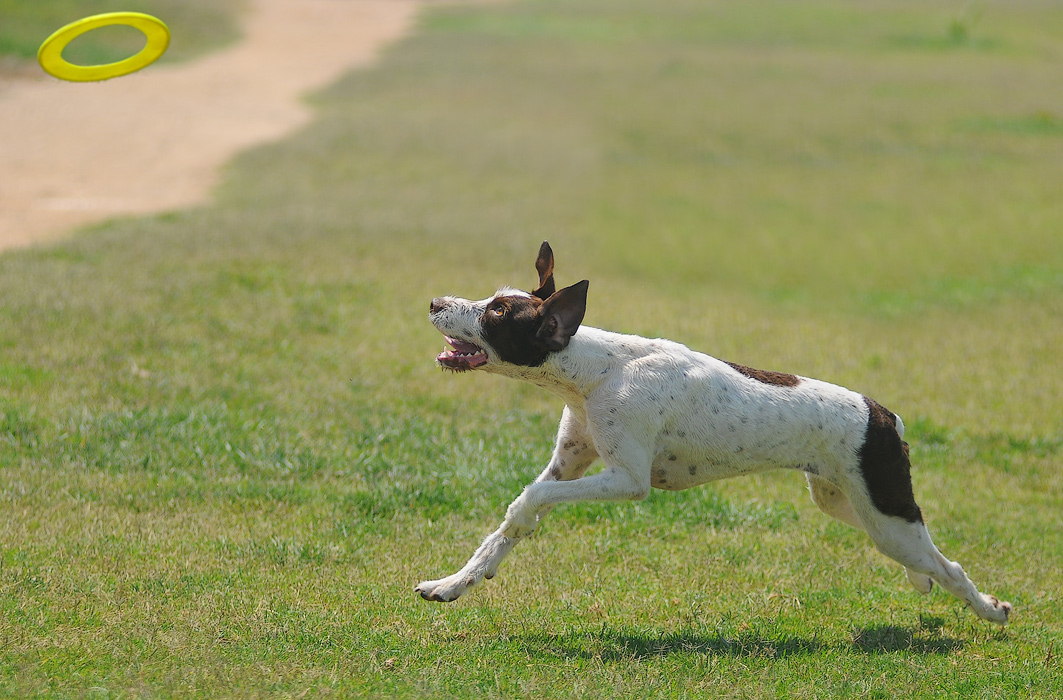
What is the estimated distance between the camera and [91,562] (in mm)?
6562

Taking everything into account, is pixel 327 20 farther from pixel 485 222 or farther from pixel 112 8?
pixel 485 222

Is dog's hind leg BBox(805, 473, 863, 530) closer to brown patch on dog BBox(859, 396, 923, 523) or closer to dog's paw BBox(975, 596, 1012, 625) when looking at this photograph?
brown patch on dog BBox(859, 396, 923, 523)

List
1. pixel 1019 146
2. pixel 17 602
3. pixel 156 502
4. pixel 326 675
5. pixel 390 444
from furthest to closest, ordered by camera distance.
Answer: pixel 1019 146 < pixel 390 444 < pixel 156 502 < pixel 17 602 < pixel 326 675

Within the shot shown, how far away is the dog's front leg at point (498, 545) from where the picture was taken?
19.7 ft

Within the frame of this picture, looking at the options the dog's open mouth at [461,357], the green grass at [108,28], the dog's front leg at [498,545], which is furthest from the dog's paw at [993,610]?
the green grass at [108,28]

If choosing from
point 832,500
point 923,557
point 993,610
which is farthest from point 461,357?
point 993,610

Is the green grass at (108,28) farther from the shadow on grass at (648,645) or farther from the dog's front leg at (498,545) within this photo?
the shadow on grass at (648,645)

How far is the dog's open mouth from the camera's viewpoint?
19.5 feet

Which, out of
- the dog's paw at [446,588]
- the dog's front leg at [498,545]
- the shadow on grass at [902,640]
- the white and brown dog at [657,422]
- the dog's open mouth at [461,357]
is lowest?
the shadow on grass at [902,640]

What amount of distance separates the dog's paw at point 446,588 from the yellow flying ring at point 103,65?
5.34m

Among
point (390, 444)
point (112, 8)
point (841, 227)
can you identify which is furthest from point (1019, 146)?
point (112, 8)

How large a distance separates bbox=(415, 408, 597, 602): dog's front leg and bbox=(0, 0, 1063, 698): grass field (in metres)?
0.19

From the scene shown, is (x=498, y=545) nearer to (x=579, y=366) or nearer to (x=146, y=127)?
(x=579, y=366)

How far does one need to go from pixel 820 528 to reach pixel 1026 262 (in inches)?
431
